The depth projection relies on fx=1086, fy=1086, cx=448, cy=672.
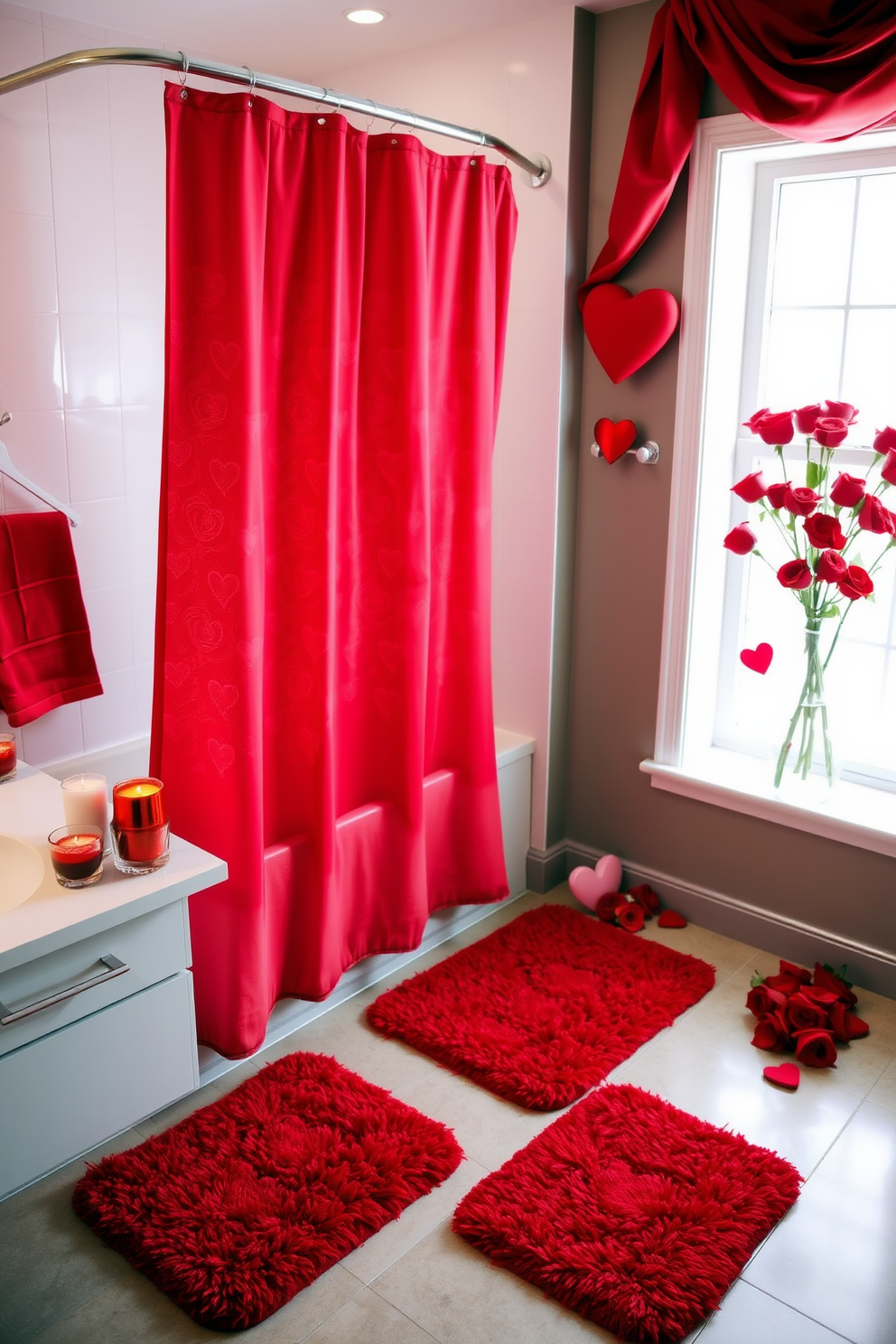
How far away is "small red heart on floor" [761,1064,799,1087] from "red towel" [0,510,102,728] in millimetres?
1778

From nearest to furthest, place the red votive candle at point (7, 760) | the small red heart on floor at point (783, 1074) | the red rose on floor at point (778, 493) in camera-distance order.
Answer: the red votive candle at point (7, 760) < the small red heart on floor at point (783, 1074) < the red rose on floor at point (778, 493)

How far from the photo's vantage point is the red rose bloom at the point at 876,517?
2365 millimetres

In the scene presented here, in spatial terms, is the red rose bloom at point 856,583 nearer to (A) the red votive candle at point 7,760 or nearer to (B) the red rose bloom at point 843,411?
(B) the red rose bloom at point 843,411

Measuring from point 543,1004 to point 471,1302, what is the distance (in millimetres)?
817

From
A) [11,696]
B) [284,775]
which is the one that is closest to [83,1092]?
[284,775]

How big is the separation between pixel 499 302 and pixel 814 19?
0.82 m

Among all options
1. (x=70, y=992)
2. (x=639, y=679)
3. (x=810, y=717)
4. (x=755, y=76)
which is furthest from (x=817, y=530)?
(x=70, y=992)

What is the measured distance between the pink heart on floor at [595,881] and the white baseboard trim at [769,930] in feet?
0.26

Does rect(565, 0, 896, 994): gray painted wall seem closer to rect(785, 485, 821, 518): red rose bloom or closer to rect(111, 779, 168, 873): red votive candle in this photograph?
rect(785, 485, 821, 518): red rose bloom

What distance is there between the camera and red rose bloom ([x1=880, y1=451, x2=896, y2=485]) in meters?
2.36

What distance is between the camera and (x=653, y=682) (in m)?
2.87

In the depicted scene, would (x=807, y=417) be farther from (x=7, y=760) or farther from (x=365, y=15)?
(x=7, y=760)

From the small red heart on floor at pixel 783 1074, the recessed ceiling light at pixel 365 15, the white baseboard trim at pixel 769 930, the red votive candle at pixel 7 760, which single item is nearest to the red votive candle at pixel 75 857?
the red votive candle at pixel 7 760

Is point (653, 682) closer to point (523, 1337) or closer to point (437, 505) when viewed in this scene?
point (437, 505)
